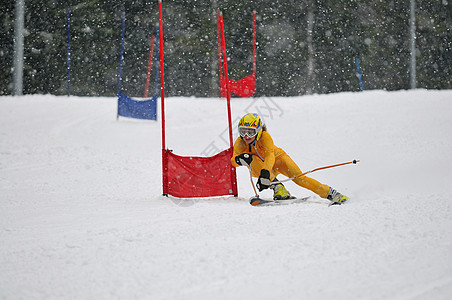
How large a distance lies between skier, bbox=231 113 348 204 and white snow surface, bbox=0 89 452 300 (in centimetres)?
23

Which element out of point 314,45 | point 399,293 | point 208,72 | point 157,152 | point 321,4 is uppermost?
point 321,4

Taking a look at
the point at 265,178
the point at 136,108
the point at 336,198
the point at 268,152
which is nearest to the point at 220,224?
the point at 265,178

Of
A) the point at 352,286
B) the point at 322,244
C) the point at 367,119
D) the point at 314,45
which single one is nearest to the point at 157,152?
the point at 367,119

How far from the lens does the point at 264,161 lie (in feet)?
19.9

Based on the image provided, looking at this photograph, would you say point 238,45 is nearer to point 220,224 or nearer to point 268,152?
point 268,152

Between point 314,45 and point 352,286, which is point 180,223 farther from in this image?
point 314,45

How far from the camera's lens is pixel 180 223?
→ 451 cm

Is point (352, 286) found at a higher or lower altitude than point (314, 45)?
lower

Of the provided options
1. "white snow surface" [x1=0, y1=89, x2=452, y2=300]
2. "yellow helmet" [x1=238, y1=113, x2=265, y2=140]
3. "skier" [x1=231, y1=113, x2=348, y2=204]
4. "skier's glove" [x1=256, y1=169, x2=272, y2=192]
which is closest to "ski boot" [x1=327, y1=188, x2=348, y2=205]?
"skier" [x1=231, y1=113, x2=348, y2=204]

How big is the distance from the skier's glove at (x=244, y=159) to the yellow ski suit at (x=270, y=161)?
0.09 metres

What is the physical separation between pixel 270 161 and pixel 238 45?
39.6 ft

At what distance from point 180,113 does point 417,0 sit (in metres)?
11.9

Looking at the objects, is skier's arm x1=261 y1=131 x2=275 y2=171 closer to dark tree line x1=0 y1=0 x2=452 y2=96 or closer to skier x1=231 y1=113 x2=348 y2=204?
skier x1=231 y1=113 x2=348 y2=204

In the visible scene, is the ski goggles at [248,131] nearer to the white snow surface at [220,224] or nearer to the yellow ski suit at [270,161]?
the yellow ski suit at [270,161]
